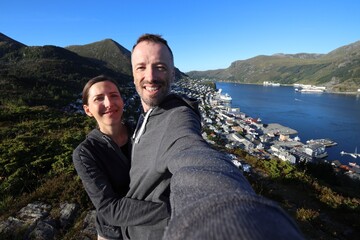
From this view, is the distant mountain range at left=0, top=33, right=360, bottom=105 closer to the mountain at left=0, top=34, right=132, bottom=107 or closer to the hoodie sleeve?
the mountain at left=0, top=34, right=132, bottom=107

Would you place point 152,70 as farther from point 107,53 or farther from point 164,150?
point 107,53

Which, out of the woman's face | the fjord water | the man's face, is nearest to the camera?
the man's face

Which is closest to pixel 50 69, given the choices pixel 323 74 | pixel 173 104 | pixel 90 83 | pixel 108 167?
pixel 90 83

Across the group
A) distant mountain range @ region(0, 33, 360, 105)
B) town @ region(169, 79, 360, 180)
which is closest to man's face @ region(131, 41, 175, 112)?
distant mountain range @ region(0, 33, 360, 105)

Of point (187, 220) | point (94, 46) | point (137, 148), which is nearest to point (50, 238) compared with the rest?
point (137, 148)

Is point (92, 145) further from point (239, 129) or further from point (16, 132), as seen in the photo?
point (239, 129)
